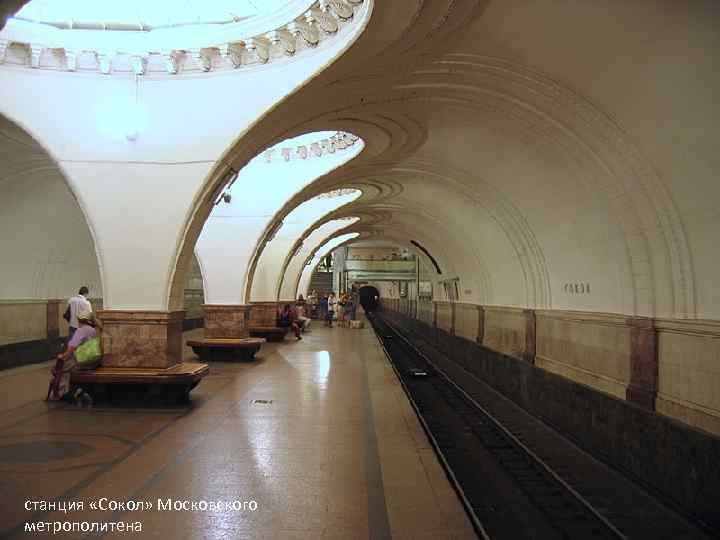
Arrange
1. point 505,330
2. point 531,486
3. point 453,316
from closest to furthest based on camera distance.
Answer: point 531,486
point 505,330
point 453,316

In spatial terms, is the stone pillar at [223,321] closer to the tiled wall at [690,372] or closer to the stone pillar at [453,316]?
the tiled wall at [690,372]

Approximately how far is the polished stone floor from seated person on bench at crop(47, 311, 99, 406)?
0.24 m

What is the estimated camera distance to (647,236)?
7750mm

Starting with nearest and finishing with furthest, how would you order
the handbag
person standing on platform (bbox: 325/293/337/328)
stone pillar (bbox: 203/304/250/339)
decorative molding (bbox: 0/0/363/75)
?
decorative molding (bbox: 0/0/363/75) < the handbag < stone pillar (bbox: 203/304/250/339) < person standing on platform (bbox: 325/293/337/328)

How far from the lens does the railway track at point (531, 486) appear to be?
562 centimetres

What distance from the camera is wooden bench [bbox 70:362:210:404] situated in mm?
7402

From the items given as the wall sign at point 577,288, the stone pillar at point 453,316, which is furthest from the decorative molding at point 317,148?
the stone pillar at point 453,316

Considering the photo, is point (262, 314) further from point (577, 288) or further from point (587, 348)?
point (587, 348)

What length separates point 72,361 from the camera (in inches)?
300

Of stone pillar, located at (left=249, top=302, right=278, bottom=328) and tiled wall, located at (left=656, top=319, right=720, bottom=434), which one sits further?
stone pillar, located at (left=249, top=302, right=278, bottom=328)

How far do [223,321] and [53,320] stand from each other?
14.1 ft

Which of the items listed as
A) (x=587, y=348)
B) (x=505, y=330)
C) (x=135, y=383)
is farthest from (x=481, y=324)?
(x=135, y=383)

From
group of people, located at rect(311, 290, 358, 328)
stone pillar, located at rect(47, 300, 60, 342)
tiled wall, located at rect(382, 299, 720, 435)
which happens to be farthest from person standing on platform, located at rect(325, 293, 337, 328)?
stone pillar, located at rect(47, 300, 60, 342)

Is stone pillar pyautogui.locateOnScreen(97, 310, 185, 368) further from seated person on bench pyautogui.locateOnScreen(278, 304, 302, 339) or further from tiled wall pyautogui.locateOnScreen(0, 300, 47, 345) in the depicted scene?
seated person on bench pyautogui.locateOnScreen(278, 304, 302, 339)
